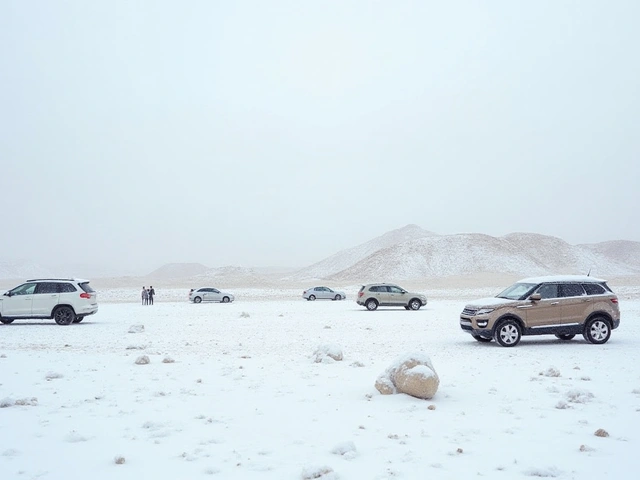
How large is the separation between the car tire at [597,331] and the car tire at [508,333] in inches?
82.1

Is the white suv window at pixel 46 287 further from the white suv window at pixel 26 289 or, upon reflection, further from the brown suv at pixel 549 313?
the brown suv at pixel 549 313

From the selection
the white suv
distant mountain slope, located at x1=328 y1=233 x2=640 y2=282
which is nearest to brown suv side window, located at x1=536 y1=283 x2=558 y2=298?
the white suv

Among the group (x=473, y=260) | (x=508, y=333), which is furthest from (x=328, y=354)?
(x=473, y=260)

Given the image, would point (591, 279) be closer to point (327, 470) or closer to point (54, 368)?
point (327, 470)

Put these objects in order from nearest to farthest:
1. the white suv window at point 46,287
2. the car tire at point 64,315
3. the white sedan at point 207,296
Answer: the car tire at point 64,315
the white suv window at point 46,287
the white sedan at point 207,296

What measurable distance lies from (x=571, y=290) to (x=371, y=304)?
57.4 feet

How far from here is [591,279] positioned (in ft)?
52.9

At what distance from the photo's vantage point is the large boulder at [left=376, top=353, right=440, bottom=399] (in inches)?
341

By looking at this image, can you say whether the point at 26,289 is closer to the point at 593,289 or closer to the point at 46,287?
the point at 46,287

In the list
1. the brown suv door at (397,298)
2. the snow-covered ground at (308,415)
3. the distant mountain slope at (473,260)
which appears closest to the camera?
the snow-covered ground at (308,415)

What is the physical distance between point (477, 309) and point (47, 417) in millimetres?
11455

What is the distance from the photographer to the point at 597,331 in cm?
1547

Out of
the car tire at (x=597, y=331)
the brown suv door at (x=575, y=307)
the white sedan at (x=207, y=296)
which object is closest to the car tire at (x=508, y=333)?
the brown suv door at (x=575, y=307)

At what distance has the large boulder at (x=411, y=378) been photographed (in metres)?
8.66
